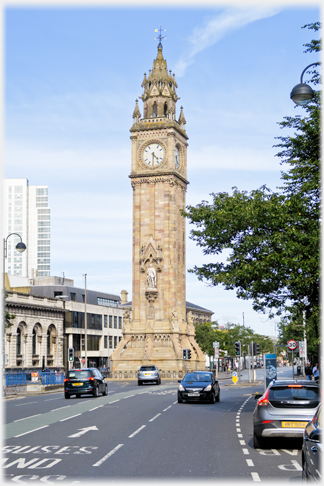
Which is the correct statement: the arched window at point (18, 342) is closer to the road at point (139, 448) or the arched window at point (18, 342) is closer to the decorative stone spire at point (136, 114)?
the decorative stone spire at point (136, 114)

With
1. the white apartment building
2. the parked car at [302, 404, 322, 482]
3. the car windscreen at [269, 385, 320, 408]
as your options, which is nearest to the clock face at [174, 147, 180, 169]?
the car windscreen at [269, 385, 320, 408]

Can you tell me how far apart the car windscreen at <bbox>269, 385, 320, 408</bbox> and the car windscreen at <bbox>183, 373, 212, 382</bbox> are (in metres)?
15.5

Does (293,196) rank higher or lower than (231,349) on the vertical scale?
higher

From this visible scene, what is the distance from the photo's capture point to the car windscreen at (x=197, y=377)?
98.8 ft

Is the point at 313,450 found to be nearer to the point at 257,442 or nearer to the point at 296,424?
the point at 296,424

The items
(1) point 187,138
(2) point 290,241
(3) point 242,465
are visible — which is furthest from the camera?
(1) point 187,138

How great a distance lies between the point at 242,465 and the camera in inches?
489

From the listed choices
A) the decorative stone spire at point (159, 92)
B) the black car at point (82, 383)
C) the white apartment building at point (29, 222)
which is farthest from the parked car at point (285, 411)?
the white apartment building at point (29, 222)

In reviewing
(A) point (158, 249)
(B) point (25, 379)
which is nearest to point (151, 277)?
(A) point (158, 249)

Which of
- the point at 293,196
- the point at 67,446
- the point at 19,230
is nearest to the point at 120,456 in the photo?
the point at 67,446

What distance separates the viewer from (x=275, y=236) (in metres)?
20.5

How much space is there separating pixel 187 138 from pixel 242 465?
69.8 metres

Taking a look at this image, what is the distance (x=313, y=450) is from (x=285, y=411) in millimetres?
Answer: 6372

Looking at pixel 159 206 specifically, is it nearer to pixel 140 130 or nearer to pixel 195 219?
pixel 140 130
